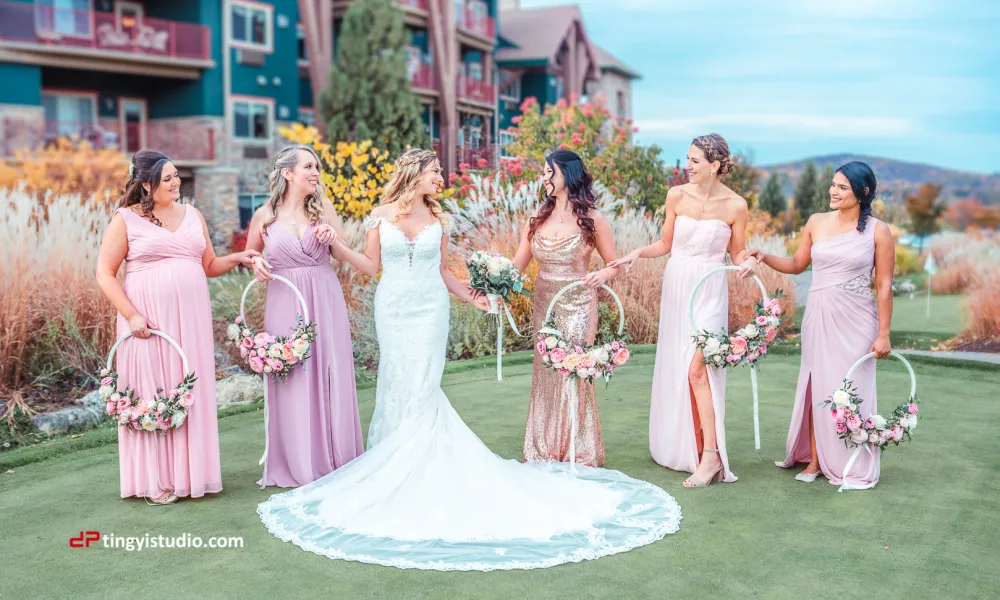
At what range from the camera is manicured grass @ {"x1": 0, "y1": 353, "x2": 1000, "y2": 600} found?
4.11 m

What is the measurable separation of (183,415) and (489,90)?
27.4 meters

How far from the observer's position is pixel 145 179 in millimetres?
5324

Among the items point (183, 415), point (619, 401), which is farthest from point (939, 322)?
point (183, 415)

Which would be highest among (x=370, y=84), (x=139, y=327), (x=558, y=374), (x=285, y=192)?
(x=370, y=84)

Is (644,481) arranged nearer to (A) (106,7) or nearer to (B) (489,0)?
(A) (106,7)

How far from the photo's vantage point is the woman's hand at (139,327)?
17.3ft

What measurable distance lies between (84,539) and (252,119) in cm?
2145

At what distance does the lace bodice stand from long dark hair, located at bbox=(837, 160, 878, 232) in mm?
784

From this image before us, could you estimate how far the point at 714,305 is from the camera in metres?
5.88

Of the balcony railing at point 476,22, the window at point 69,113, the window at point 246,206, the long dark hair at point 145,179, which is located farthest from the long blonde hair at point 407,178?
the balcony railing at point 476,22

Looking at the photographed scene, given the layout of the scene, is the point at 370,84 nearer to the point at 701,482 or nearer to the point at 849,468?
the point at 701,482

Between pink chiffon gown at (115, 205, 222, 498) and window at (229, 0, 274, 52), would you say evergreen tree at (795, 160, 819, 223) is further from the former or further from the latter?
pink chiffon gown at (115, 205, 222, 498)

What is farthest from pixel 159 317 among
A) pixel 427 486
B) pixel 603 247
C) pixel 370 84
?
pixel 370 84

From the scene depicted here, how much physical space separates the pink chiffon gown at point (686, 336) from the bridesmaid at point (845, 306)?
0.55m
